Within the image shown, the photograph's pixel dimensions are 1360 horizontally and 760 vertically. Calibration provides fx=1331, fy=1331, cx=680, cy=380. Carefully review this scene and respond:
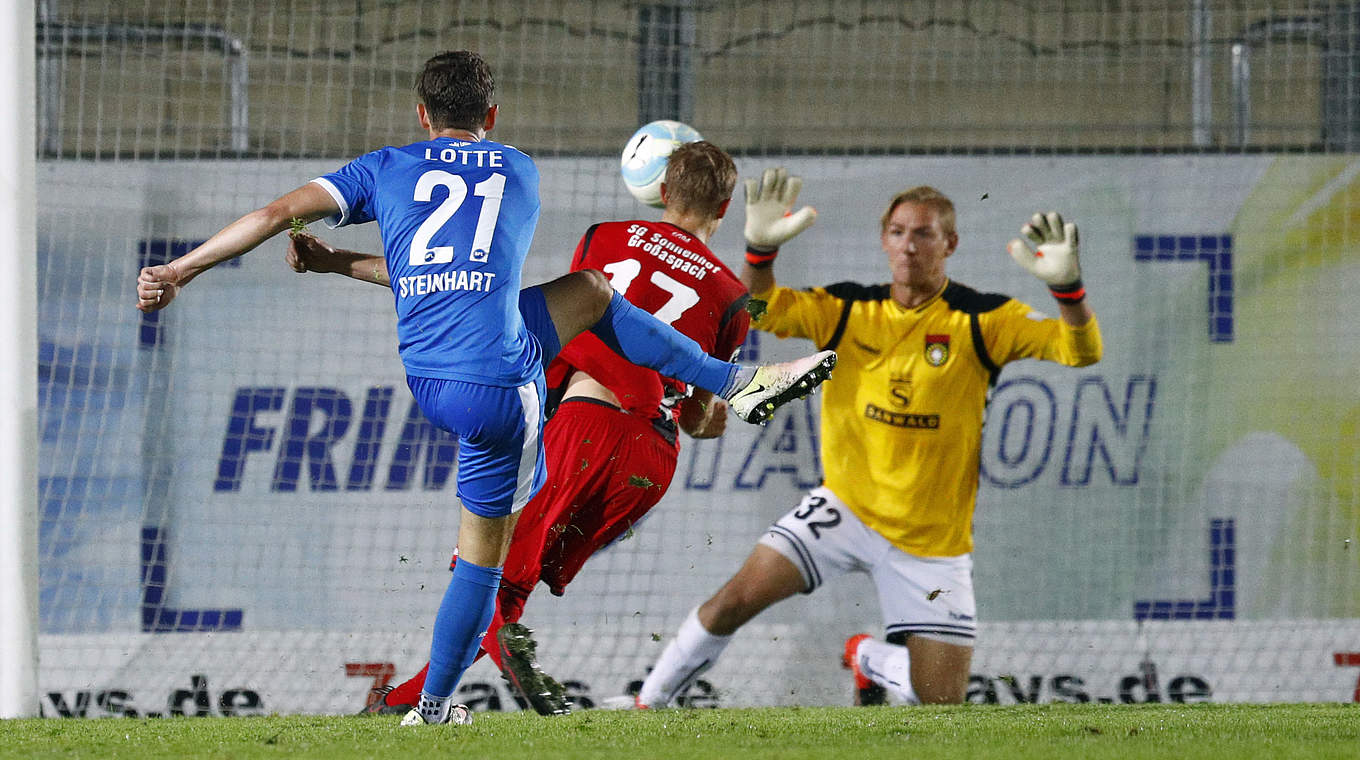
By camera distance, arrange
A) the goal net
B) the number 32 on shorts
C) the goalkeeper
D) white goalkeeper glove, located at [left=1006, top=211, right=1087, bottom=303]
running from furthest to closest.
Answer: the goal net → the number 32 on shorts → the goalkeeper → white goalkeeper glove, located at [left=1006, top=211, right=1087, bottom=303]

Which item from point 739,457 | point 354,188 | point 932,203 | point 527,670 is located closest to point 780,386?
point 527,670

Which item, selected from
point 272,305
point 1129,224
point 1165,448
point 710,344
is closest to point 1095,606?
point 1165,448

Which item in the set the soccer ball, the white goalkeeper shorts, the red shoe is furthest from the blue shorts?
the red shoe

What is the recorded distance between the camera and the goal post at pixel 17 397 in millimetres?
5176

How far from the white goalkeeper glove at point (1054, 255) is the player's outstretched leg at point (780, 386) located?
171cm

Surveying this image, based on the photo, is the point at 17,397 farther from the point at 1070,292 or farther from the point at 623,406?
the point at 1070,292

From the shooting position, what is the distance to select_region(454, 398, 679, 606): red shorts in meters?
4.51

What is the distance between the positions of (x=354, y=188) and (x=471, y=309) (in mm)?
520

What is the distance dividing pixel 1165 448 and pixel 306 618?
4621 millimetres

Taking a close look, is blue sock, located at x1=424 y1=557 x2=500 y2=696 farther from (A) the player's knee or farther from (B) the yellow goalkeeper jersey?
(B) the yellow goalkeeper jersey

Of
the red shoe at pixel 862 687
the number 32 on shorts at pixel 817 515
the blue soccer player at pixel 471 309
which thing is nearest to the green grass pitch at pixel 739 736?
the blue soccer player at pixel 471 309

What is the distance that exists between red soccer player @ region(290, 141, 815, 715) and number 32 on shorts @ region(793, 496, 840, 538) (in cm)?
117

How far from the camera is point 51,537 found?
695cm

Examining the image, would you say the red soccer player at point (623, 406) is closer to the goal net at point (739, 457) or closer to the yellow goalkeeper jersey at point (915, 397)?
the yellow goalkeeper jersey at point (915, 397)
